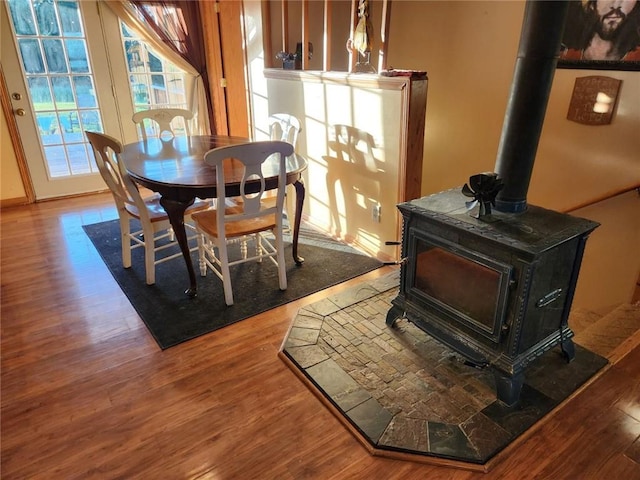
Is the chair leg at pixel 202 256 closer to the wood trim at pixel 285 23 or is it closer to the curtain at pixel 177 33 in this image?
the wood trim at pixel 285 23

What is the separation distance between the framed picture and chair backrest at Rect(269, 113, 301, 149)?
1.83 metres

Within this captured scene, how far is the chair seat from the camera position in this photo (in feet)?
8.39

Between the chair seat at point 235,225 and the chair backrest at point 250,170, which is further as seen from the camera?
the chair seat at point 235,225

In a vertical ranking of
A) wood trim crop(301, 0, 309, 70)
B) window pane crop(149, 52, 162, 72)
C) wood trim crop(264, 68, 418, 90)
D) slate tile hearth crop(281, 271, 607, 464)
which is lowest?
slate tile hearth crop(281, 271, 607, 464)

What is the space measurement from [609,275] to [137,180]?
345cm

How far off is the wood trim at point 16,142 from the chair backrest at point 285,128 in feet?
8.62

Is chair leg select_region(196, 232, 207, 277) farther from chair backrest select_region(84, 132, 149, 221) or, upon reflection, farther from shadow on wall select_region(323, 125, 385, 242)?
shadow on wall select_region(323, 125, 385, 242)

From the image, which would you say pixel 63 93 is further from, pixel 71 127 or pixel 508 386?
pixel 508 386

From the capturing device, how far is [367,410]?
6.10 ft

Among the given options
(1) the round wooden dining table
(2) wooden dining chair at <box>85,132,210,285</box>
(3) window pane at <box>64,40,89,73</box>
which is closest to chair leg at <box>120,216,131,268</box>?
(2) wooden dining chair at <box>85,132,210,285</box>

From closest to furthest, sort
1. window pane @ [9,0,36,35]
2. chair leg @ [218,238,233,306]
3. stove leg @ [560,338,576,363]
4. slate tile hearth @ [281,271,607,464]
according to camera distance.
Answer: slate tile hearth @ [281,271,607,464], stove leg @ [560,338,576,363], chair leg @ [218,238,233,306], window pane @ [9,0,36,35]

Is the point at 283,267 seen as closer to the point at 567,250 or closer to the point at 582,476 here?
the point at 567,250

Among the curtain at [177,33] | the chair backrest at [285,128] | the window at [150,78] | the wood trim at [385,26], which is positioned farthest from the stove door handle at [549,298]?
the window at [150,78]

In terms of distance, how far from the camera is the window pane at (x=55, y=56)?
416cm
